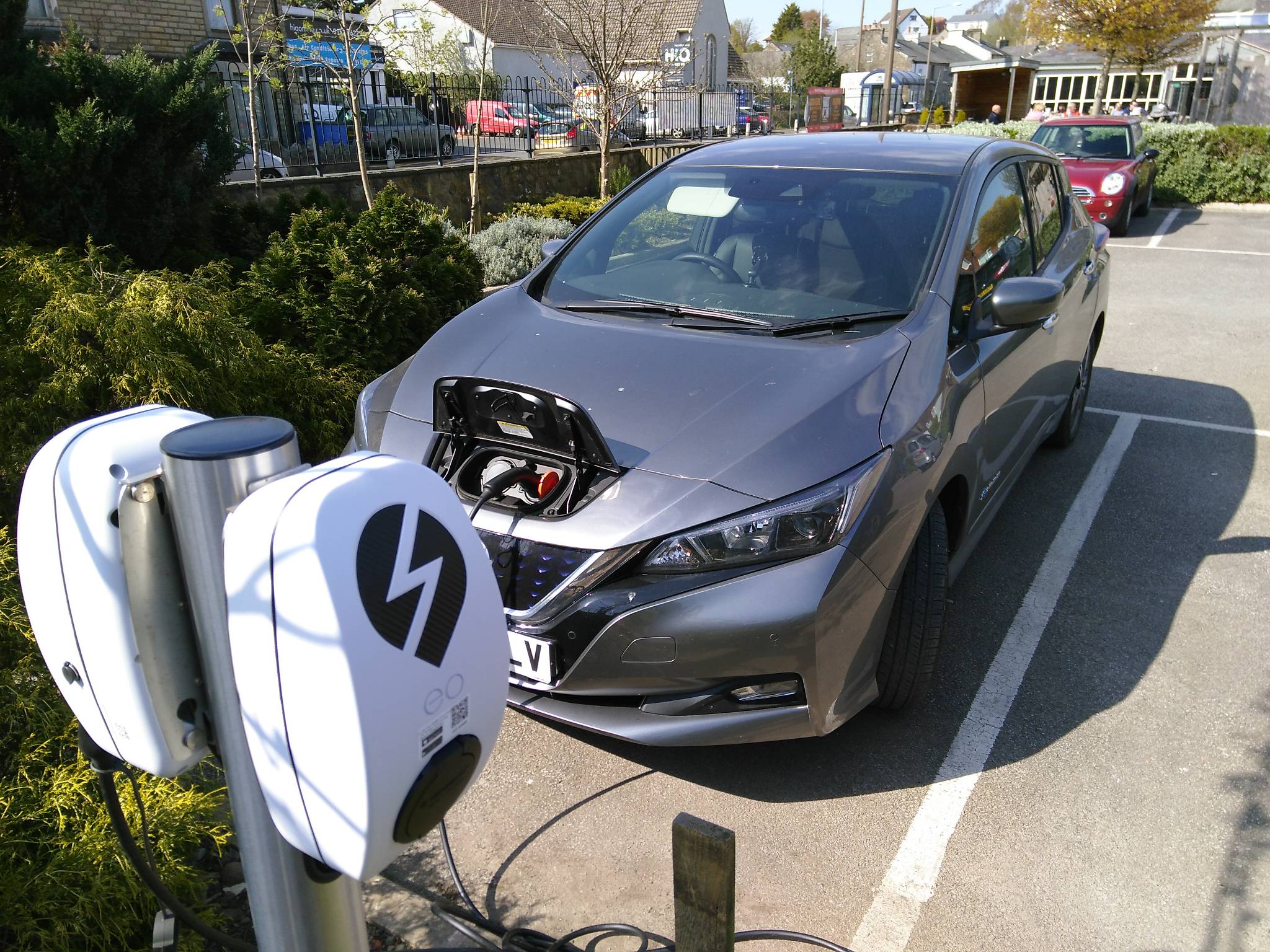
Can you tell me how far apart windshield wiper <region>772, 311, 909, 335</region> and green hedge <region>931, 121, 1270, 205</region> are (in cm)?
1662

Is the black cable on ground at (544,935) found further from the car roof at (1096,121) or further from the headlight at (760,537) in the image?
the car roof at (1096,121)

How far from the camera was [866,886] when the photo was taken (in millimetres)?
2533

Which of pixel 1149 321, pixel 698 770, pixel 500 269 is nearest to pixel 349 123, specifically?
pixel 500 269

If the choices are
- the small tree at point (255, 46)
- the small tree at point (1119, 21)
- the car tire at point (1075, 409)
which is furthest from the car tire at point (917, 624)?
the small tree at point (1119, 21)

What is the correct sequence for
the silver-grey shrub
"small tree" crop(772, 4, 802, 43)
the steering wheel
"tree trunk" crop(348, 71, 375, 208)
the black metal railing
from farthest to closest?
1. "small tree" crop(772, 4, 802, 43)
2. the black metal railing
3. "tree trunk" crop(348, 71, 375, 208)
4. the silver-grey shrub
5. the steering wheel

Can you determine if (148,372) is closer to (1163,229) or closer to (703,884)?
(703,884)

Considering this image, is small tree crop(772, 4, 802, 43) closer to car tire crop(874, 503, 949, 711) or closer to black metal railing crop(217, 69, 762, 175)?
black metal railing crop(217, 69, 762, 175)

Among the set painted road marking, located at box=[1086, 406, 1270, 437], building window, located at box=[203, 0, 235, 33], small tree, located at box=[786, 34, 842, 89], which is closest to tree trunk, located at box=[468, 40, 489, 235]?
painted road marking, located at box=[1086, 406, 1270, 437]

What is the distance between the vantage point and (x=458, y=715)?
3.81 ft

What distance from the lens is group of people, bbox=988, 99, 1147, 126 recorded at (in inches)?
1230

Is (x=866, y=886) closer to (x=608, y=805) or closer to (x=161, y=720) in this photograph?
(x=608, y=805)

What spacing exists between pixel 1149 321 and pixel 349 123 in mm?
9572

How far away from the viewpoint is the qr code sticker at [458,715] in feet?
3.77

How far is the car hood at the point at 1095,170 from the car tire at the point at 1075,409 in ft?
31.3
